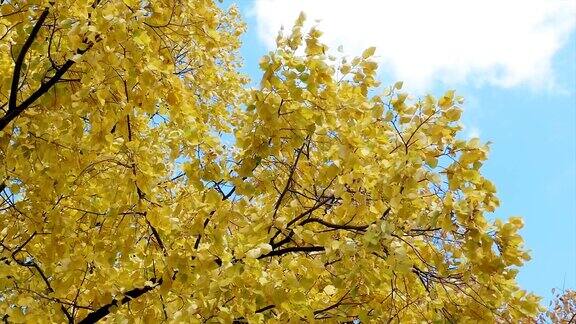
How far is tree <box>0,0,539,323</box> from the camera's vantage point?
425cm

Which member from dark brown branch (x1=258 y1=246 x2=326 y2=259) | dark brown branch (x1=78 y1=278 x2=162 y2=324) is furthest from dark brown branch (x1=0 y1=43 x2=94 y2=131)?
dark brown branch (x1=258 y1=246 x2=326 y2=259)

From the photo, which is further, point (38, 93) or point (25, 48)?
point (38, 93)

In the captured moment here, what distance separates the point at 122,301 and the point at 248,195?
4.47 feet

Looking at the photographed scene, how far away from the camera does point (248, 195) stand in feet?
16.6

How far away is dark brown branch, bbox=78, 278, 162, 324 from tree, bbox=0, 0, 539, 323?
1.0 inches

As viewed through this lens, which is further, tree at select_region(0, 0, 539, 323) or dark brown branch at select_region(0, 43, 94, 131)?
dark brown branch at select_region(0, 43, 94, 131)

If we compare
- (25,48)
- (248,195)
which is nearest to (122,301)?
(248,195)

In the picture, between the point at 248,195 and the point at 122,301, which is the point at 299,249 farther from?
the point at 122,301

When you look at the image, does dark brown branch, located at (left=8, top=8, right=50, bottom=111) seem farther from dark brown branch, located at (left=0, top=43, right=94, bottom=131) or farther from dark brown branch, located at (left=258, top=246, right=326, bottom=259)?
dark brown branch, located at (left=258, top=246, right=326, bottom=259)

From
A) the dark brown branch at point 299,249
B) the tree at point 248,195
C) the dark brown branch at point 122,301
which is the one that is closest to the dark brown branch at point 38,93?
the tree at point 248,195

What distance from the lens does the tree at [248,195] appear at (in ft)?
13.9

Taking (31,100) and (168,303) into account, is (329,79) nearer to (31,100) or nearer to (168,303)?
(168,303)

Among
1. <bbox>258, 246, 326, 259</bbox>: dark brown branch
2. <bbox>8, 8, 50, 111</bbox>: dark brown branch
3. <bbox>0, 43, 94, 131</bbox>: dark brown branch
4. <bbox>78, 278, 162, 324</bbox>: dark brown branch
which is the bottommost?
<bbox>78, 278, 162, 324</bbox>: dark brown branch

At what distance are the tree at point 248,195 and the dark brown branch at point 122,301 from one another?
3 centimetres
